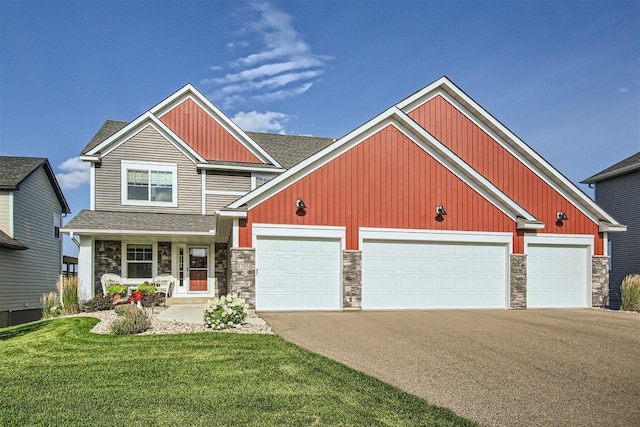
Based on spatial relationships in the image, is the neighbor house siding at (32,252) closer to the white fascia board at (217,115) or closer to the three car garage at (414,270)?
the white fascia board at (217,115)

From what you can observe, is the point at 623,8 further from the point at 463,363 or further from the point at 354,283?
the point at 463,363

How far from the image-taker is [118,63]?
16094 mm

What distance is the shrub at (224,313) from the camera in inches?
394

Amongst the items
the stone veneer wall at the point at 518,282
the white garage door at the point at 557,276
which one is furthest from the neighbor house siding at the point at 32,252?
the white garage door at the point at 557,276

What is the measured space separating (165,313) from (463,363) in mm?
8903

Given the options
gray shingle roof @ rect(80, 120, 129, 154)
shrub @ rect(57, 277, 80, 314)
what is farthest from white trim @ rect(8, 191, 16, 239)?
shrub @ rect(57, 277, 80, 314)

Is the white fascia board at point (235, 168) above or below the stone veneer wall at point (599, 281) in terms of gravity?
above

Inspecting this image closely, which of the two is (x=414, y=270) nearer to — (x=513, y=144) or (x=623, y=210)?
(x=513, y=144)

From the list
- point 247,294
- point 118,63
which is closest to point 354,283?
point 247,294

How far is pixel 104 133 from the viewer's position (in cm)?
1883

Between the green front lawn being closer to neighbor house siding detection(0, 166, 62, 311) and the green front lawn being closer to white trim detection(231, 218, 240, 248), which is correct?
white trim detection(231, 218, 240, 248)

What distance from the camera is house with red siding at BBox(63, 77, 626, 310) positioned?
13414mm

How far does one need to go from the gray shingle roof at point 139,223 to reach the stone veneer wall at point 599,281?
521 inches

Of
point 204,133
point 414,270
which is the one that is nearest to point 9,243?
point 204,133
